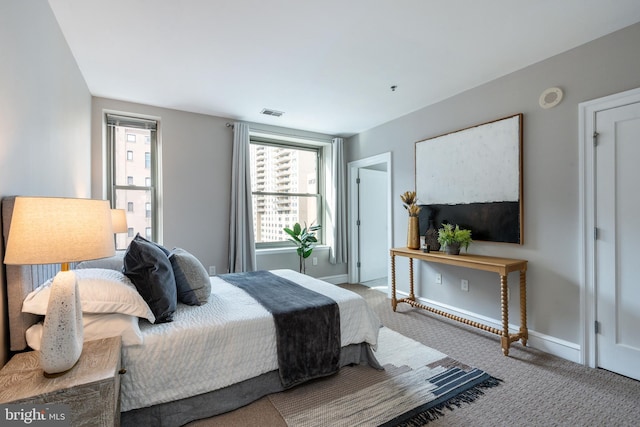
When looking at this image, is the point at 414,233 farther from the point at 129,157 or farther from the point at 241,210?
the point at 129,157

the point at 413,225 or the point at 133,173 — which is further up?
the point at 133,173

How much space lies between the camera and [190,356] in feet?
5.37

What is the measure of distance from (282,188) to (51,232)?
3.77 m

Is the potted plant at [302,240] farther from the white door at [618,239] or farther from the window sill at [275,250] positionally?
the white door at [618,239]

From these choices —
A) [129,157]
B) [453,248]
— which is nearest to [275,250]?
[129,157]

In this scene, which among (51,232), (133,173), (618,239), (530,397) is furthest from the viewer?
(133,173)

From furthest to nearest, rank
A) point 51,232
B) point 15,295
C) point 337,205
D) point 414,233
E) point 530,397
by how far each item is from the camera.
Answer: point 337,205 < point 414,233 < point 530,397 < point 15,295 < point 51,232

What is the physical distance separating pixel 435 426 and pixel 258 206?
3.53 meters

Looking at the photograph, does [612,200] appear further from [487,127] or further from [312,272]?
[312,272]

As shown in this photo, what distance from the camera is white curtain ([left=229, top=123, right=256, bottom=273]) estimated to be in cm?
397

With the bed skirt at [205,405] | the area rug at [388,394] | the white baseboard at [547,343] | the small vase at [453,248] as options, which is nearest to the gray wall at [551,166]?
the white baseboard at [547,343]

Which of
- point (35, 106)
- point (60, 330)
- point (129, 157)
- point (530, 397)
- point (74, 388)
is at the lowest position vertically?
point (530, 397)

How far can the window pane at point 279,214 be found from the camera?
4.55 m

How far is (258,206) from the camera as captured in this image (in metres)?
4.55
